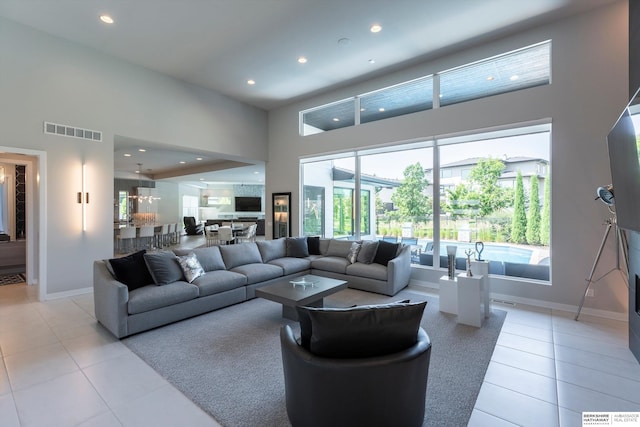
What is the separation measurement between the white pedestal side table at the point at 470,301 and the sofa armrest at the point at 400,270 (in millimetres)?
1297

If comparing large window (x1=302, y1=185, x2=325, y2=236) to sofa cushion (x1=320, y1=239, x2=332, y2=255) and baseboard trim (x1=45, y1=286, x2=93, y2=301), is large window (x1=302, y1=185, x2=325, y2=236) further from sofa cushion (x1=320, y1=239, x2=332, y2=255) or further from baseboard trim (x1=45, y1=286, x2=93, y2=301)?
baseboard trim (x1=45, y1=286, x2=93, y2=301)

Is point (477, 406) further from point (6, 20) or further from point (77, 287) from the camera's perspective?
point (6, 20)

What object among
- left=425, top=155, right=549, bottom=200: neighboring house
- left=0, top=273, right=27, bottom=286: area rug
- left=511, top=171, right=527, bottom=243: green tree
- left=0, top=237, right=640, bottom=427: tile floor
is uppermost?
left=425, top=155, right=549, bottom=200: neighboring house

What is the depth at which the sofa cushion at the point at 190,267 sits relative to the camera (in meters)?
4.19

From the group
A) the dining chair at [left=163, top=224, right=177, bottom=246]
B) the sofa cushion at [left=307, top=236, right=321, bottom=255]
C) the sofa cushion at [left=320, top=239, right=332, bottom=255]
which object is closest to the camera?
the sofa cushion at [left=320, top=239, right=332, bottom=255]

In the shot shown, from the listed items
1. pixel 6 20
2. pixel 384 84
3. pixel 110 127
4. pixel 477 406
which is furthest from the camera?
pixel 384 84

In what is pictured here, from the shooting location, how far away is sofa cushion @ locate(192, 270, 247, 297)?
4109 mm

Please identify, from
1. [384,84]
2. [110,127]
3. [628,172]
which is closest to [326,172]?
[384,84]

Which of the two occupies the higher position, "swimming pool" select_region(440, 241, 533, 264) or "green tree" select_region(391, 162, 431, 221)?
"green tree" select_region(391, 162, 431, 221)

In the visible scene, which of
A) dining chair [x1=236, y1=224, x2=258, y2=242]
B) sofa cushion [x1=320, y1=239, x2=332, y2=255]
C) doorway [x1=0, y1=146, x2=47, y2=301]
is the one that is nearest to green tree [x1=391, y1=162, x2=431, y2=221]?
sofa cushion [x1=320, y1=239, x2=332, y2=255]

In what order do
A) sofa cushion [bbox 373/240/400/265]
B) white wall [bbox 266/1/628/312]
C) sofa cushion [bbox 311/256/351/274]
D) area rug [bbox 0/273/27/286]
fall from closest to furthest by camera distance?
white wall [bbox 266/1/628/312] < sofa cushion [bbox 373/240/400/265] < sofa cushion [bbox 311/256/351/274] < area rug [bbox 0/273/27/286]

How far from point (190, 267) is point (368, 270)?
293 centimetres

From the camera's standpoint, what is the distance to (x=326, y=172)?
7633mm

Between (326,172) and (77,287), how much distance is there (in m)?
5.60
